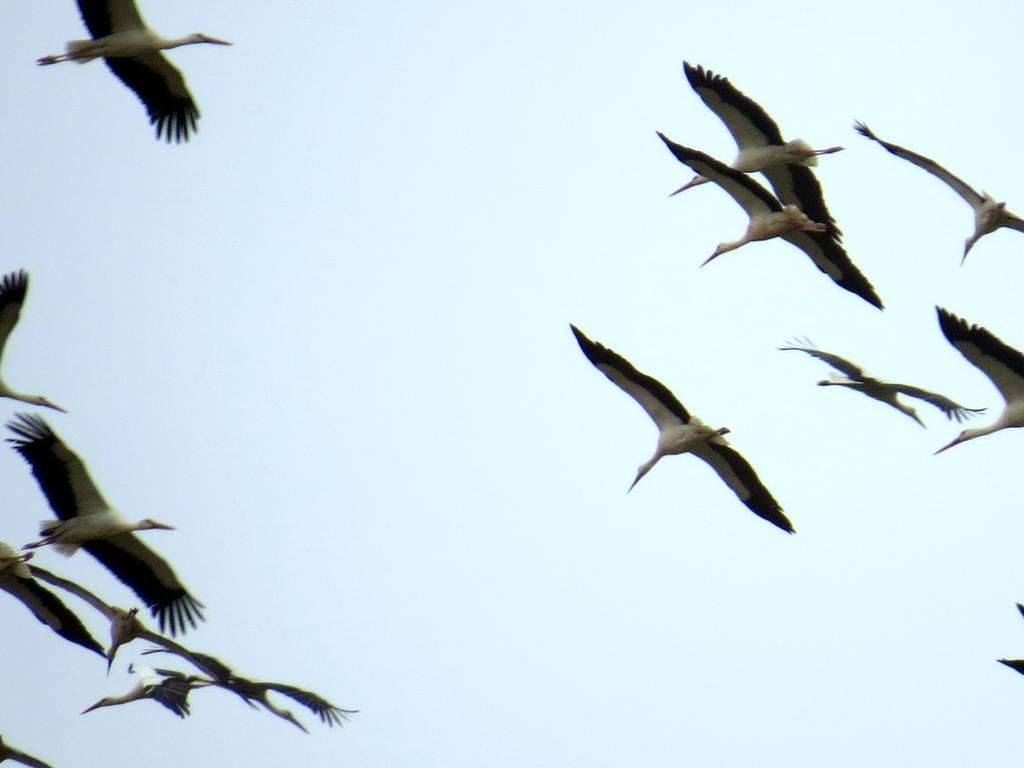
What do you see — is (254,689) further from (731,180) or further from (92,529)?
(731,180)

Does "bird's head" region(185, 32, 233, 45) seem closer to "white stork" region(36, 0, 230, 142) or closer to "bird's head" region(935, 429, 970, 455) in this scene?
"white stork" region(36, 0, 230, 142)

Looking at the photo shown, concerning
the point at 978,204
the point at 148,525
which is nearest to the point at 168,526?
the point at 148,525

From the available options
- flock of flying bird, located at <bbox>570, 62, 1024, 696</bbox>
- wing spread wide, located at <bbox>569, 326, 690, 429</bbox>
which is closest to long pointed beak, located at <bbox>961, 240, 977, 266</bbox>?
flock of flying bird, located at <bbox>570, 62, 1024, 696</bbox>

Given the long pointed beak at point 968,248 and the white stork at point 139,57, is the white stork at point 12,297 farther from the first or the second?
the long pointed beak at point 968,248

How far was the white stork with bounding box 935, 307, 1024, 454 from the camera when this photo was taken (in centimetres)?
1376

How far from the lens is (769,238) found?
16047 millimetres

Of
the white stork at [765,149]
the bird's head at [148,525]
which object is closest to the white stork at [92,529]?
the bird's head at [148,525]

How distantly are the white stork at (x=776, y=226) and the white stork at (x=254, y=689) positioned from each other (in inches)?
190

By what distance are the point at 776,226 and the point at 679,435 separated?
213cm

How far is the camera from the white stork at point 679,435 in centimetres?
1405

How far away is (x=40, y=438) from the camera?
45.9 feet

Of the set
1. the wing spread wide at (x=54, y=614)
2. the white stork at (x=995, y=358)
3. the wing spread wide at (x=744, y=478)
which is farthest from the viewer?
the wing spread wide at (x=744, y=478)

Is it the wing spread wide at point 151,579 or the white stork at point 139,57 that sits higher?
the white stork at point 139,57

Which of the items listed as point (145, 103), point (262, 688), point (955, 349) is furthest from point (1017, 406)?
point (145, 103)
